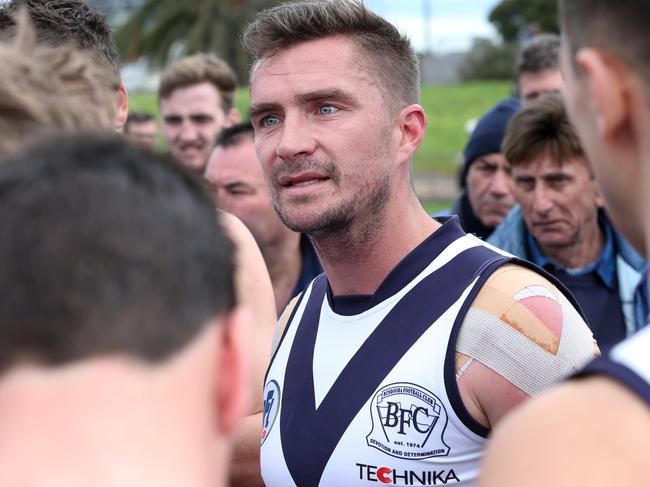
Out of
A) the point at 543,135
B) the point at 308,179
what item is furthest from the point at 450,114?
the point at 308,179

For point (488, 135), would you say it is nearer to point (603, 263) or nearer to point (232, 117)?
point (603, 263)

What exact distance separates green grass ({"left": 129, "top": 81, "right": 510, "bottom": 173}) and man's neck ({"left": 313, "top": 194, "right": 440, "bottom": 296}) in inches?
1060

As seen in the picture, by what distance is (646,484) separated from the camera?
113cm

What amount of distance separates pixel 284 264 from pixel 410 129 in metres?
1.96

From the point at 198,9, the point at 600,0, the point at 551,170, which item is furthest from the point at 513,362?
the point at 198,9

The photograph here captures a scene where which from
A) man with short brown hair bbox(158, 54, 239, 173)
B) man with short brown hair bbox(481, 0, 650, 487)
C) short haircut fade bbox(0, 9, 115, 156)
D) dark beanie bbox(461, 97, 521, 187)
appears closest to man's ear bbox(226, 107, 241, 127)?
man with short brown hair bbox(158, 54, 239, 173)

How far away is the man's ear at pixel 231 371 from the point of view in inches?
47.0

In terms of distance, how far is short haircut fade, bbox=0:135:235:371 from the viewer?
3.43ft

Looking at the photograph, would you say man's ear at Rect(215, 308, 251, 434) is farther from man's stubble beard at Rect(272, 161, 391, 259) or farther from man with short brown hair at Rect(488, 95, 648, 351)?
man with short brown hair at Rect(488, 95, 648, 351)

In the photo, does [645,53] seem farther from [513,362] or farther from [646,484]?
[513,362]

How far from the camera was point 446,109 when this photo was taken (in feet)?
125

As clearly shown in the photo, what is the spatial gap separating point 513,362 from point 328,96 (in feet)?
3.49

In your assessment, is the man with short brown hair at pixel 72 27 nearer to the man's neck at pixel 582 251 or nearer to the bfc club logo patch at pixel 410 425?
the bfc club logo patch at pixel 410 425

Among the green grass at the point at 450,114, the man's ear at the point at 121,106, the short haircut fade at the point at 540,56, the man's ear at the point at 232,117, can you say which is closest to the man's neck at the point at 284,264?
the man's ear at the point at 121,106
